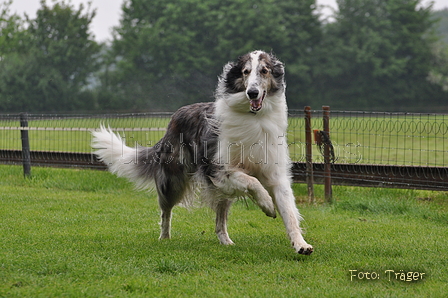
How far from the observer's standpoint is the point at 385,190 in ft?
28.0

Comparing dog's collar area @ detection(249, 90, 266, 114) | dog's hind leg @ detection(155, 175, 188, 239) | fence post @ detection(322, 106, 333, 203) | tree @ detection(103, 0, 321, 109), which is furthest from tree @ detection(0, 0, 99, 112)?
dog's collar area @ detection(249, 90, 266, 114)

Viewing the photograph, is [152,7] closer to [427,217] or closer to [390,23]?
[390,23]

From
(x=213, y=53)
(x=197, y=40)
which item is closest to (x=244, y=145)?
(x=213, y=53)

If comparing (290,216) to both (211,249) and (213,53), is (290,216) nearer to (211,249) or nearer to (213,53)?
(211,249)

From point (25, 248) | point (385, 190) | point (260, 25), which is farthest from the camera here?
point (260, 25)

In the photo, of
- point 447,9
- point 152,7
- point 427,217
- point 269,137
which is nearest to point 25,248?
point 269,137

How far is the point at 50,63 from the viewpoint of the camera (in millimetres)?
42312

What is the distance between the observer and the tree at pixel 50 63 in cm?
3975

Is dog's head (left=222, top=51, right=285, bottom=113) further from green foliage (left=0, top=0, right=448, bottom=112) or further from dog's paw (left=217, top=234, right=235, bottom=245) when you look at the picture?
green foliage (left=0, top=0, right=448, bottom=112)

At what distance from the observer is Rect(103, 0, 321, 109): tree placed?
40344mm

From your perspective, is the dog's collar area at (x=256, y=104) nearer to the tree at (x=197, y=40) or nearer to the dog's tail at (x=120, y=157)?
the dog's tail at (x=120, y=157)

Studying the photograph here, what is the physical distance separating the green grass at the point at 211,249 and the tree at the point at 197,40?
31.0 metres

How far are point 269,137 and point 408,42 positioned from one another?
4346 cm

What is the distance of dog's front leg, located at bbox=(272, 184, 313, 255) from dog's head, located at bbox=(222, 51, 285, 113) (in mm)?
859
